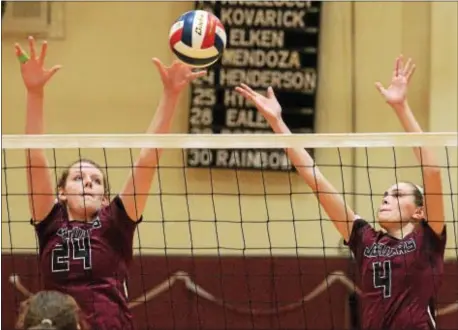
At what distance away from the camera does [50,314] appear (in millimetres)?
2740

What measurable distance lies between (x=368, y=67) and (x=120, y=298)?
366 centimetres

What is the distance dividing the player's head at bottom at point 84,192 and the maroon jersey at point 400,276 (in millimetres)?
1255

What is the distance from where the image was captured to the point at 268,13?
7.30m

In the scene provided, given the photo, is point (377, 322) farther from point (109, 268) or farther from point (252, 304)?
point (252, 304)

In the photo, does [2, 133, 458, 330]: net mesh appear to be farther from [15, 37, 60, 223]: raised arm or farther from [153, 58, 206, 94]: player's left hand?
[153, 58, 206, 94]: player's left hand

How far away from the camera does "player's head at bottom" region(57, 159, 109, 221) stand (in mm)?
4613

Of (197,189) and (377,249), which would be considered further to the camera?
(197,189)

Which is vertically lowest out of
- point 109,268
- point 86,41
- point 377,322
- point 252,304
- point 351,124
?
point 252,304

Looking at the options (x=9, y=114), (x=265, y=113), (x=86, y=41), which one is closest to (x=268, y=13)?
(x=86, y=41)

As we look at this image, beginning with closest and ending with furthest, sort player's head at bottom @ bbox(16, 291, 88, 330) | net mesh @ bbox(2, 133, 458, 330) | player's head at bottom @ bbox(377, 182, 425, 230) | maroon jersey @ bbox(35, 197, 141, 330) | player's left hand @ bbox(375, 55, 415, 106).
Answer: player's head at bottom @ bbox(16, 291, 88, 330)
maroon jersey @ bbox(35, 197, 141, 330)
player's head at bottom @ bbox(377, 182, 425, 230)
player's left hand @ bbox(375, 55, 415, 106)
net mesh @ bbox(2, 133, 458, 330)

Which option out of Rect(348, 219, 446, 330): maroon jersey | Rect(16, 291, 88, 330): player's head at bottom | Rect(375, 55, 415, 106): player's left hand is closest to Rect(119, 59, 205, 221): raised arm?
Rect(375, 55, 415, 106): player's left hand

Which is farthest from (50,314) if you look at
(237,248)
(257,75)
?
(257,75)

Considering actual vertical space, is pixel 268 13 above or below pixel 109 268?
above

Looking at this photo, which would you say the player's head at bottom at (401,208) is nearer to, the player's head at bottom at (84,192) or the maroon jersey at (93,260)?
the maroon jersey at (93,260)
